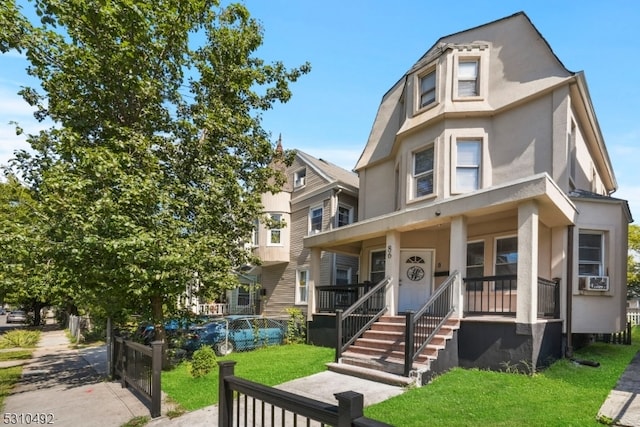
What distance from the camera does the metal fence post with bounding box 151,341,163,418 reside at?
627cm

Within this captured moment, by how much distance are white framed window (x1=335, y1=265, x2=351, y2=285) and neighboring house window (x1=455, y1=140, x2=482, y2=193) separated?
23.6 feet

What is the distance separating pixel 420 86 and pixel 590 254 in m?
6.74

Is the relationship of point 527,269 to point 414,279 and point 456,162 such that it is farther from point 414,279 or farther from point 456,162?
point 414,279

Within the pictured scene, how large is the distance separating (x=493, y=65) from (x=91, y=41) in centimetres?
1055

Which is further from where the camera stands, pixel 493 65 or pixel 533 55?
pixel 493 65

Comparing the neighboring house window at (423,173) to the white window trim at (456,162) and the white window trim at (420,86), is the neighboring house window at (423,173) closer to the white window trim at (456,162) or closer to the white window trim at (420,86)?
the white window trim at (456,162)

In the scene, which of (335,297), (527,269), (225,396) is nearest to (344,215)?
(335,297)

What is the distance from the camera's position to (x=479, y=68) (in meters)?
11.5

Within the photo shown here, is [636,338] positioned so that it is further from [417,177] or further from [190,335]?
[190,335]

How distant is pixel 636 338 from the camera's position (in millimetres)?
12898

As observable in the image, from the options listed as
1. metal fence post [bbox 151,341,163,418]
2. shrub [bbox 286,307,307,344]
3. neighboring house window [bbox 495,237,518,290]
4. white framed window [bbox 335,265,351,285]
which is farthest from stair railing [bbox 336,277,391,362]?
white framed window [bbox 335,265,351,285]

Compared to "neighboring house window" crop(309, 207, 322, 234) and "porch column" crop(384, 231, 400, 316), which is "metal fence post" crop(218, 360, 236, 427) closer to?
"porch column" crop(384, 231, 400, 316)

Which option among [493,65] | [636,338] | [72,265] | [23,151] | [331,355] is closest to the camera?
[72,265]

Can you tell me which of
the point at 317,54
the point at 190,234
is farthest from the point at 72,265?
the point at 317,54
